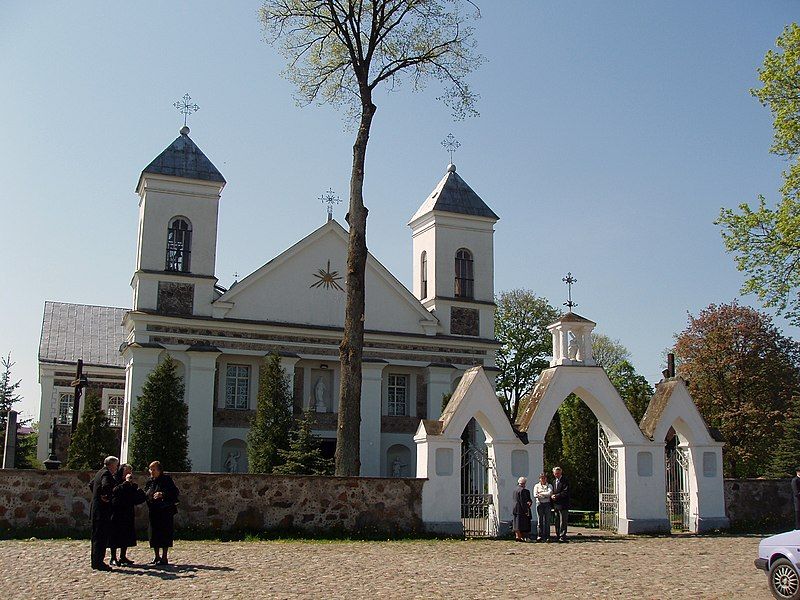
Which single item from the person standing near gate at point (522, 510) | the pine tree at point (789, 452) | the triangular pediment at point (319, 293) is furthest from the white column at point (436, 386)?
the person standing near gate at point (522, 510)

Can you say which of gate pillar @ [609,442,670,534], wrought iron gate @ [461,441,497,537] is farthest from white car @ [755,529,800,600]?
gate pillar @ [609,442,670,534]

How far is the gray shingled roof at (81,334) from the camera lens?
129 ft

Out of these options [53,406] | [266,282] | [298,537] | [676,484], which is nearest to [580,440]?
[676,484]

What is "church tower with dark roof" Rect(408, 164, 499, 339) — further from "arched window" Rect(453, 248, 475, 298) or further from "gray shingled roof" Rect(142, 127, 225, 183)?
"gray shingled roof" Rect(142, 127, 225, 183)

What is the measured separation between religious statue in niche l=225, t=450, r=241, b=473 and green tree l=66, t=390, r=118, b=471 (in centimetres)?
364

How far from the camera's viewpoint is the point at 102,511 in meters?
11.6

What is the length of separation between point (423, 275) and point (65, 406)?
17.2 metres

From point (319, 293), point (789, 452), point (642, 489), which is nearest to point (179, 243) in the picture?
point (319, 293)

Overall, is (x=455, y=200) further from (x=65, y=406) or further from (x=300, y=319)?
(x=65, y=406)

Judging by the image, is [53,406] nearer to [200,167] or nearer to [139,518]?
[200,167]

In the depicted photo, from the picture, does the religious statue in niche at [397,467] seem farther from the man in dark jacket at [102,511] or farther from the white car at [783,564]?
the white car at [783,564]

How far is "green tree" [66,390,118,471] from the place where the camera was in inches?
1061

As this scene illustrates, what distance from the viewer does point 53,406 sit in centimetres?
3784

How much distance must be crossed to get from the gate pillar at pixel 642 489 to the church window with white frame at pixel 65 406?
89.5 feet
